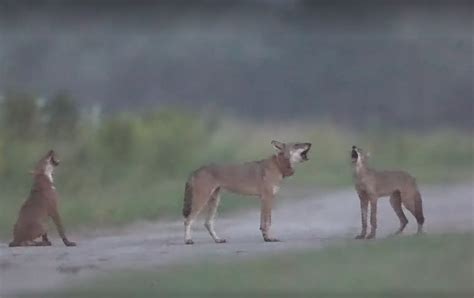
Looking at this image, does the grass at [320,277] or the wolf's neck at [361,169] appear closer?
the grass at [320,277]

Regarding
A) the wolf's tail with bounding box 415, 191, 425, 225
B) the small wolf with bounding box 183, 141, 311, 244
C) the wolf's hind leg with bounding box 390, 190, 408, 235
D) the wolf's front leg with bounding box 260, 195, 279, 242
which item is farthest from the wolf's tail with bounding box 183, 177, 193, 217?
the wolf's tail with bounding box 415, 191, 425, 225

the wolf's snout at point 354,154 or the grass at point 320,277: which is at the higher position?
the wolf's snout at point 354,154

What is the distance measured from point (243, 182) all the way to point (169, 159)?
388mm

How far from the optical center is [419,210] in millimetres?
7039

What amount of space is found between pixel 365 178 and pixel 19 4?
1.79 m

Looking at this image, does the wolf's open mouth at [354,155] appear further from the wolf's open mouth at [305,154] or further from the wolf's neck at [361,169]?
the wolf's open mouth at [305,154]

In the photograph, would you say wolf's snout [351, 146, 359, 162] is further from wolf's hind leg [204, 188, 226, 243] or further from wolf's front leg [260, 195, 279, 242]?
wolf's hind leg [204, 188, 226, 243]

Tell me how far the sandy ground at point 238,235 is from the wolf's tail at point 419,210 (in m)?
0.02

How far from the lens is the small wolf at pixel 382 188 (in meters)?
7.04

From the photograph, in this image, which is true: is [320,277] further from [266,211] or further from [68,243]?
[68,243]

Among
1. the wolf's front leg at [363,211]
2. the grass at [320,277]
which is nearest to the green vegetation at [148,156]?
the wolf's front leg at [363,211]

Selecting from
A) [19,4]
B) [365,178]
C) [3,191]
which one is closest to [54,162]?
[3,191]

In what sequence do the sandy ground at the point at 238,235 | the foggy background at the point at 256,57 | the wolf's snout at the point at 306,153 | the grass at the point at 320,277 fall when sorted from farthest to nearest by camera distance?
1. the wolf's snout at the point at 306,153
2. the sandy ground at the point at 238,235
3. the foggy background at the point at 256,57
4. the grass at the point at 320,277

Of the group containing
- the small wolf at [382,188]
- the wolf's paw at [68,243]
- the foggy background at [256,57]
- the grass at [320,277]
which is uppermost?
the foggy background at [256,57]
